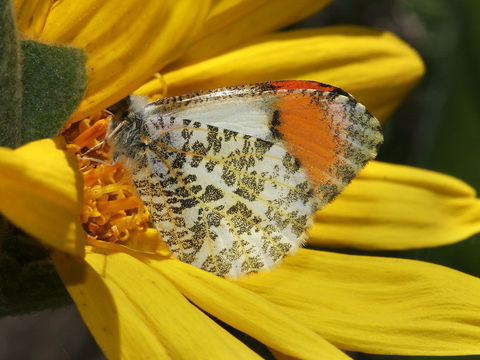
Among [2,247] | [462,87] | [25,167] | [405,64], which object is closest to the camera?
[25,167]

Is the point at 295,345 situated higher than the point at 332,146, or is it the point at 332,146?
the point at 332,146

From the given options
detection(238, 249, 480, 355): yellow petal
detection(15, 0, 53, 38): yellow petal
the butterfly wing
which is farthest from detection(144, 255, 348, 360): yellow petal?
detection(15, 0, 53, 38): yellow petal

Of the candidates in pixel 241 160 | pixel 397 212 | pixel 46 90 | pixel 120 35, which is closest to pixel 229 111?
pixel 241 160

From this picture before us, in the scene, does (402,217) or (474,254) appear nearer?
(402,217)

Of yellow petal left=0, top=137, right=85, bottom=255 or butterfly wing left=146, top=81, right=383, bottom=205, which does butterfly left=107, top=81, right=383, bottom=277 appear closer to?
butterfly wing left=146, top=81, right=383, bottom=205

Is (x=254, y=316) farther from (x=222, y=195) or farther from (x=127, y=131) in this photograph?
(x=127, y=131)

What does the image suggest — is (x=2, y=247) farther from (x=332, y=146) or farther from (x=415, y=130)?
(x=415, y=130)

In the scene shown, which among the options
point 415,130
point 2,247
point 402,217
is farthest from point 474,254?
point 2,247

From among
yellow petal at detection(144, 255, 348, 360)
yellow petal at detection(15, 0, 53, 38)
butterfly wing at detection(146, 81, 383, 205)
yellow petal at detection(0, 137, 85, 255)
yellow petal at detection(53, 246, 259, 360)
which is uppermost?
butterfly wing at detection(146, 81, 383, 205)
